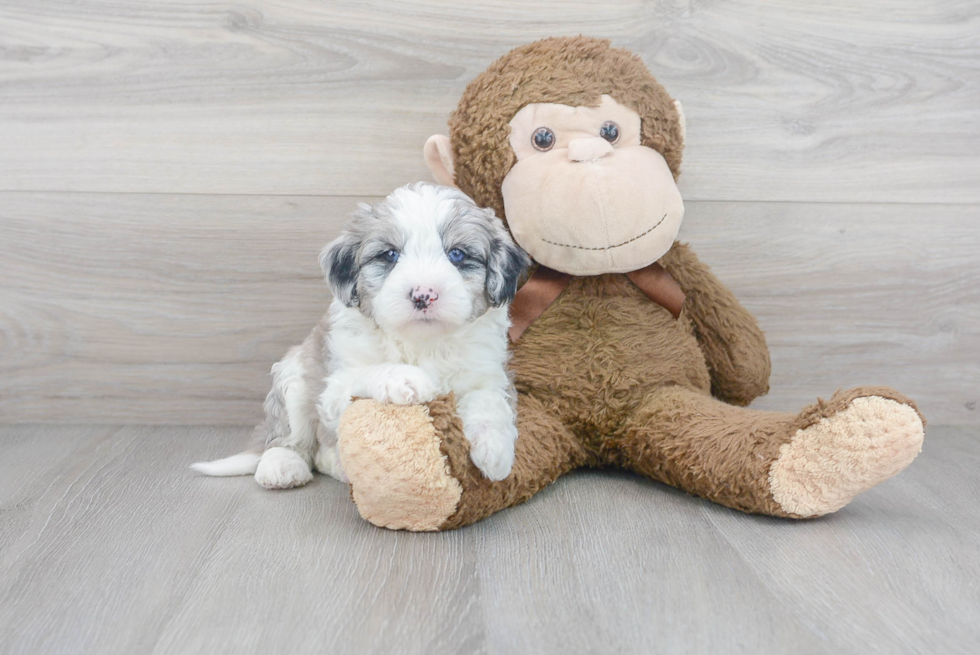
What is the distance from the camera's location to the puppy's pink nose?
1.27m

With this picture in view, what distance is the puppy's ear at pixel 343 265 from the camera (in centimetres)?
139

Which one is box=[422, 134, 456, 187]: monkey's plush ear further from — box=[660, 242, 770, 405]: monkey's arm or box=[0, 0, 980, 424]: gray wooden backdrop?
box=[660, 242, 770, 405]: monkey's arm

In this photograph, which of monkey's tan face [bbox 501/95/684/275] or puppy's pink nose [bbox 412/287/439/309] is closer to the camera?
puppy's pink nose [bbox 412/287/439/309]

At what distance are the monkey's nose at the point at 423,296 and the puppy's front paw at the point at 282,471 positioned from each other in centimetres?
51

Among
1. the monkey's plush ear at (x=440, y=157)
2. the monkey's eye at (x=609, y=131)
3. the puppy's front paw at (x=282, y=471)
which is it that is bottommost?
the puppy's front paw at (x=282, y=471)

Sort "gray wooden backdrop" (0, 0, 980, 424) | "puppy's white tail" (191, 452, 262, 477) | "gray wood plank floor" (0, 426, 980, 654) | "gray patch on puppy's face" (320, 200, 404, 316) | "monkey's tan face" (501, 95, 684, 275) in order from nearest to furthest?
"gray wood plank floor" (0, 426, 980, 654) < "gray patch on puppy's face" (320, 200, 404, 316) < "monkey's tan face" (501, 95, 684, 275) < "puppy's white tail" (191, 452, 262, 477) < "gray wooden backdrop" (0, 0, 980, 424)

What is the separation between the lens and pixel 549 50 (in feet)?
5.24

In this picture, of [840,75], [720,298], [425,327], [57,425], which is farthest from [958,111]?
[57,425]

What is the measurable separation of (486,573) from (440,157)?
91 cm

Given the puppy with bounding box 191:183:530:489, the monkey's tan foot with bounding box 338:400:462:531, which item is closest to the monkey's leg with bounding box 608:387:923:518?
the puppy with bounding box 191:183:530:489

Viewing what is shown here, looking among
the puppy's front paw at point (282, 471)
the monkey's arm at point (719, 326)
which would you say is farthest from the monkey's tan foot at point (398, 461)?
the monkey's arm at point (719, 326)

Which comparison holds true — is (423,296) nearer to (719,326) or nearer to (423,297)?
(423,297)

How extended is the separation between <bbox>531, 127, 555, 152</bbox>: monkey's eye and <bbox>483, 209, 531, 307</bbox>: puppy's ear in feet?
0.64

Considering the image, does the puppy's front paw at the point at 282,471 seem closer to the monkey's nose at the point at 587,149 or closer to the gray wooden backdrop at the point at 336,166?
the gray wooden backdrop at the point at 336,166
